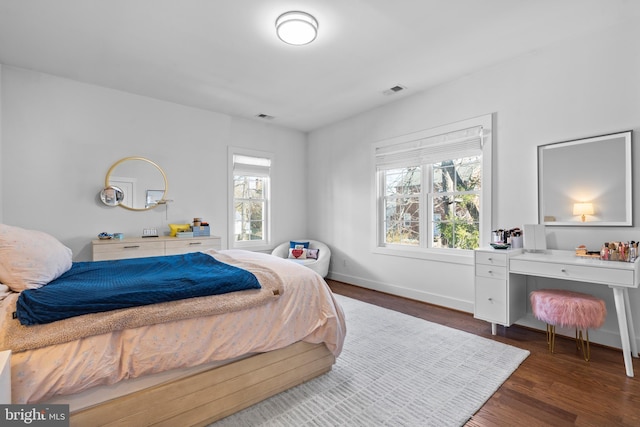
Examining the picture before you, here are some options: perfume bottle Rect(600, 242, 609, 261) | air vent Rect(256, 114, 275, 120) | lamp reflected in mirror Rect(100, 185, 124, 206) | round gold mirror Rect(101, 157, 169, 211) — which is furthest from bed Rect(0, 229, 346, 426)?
air vent Rect(256, 114, 275, 120)

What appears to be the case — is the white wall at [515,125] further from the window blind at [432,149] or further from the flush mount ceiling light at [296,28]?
the flush mount ceiling light at [296,28]

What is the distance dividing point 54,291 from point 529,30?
152 inches

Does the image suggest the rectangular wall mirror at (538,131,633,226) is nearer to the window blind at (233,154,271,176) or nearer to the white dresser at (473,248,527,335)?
the white dresser at (473,248,527,335)

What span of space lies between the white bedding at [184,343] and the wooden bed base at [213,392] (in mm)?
86

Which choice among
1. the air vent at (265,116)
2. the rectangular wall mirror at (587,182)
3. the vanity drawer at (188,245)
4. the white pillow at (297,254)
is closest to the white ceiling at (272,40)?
the air vent at (265,116)

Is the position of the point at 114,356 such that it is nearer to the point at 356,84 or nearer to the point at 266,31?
the point at 266,31

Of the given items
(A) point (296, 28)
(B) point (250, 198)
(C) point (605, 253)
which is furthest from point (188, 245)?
(C) point (605, 253)

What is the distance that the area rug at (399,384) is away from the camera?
1.72 m

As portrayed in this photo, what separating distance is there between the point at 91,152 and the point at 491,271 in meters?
4.59

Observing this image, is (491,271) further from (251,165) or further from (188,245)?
(251,165)

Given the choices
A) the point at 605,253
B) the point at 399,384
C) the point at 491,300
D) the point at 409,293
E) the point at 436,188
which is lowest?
the point at 399,384

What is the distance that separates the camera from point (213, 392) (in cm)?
163

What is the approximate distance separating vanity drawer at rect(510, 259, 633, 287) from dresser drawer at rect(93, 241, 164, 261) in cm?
377

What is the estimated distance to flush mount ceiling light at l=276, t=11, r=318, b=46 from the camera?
239cm
